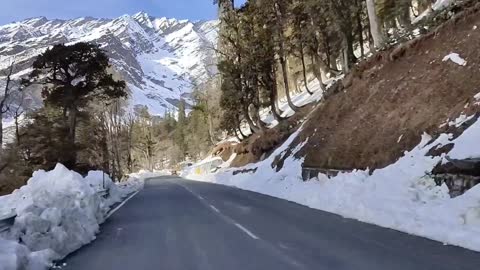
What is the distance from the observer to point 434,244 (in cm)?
955

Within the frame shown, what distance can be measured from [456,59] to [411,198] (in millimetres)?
9225

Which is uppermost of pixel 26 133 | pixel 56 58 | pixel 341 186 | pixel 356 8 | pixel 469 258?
pixel 356 8

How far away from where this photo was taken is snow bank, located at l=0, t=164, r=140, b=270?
896cm

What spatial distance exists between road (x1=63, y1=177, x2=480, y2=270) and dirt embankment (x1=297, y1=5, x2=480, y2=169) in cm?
608

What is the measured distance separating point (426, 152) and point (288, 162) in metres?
15.9

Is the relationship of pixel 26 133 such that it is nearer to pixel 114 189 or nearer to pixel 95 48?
pixel 95 48

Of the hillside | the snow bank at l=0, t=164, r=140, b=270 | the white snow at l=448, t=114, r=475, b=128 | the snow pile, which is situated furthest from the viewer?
the white snow at l=448, t=114, r=475, b=128

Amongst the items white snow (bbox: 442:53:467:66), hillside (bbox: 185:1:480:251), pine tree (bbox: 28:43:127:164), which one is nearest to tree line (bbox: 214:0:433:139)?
hillside (bbox: 185:1:480:251)

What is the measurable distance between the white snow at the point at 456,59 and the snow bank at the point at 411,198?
14.0 feet

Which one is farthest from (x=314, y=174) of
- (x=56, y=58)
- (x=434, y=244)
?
(x=56, y=58)

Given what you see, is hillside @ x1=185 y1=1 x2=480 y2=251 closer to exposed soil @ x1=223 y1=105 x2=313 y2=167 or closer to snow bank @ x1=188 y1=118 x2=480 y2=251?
snow bank @ x1=188 y1=118 x2=480 y2=251

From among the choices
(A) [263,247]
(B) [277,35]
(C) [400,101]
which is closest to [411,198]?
(A) [263,247]

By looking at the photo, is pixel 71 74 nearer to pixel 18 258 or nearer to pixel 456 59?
pixel 456 59

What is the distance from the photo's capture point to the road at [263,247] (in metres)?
8.20
